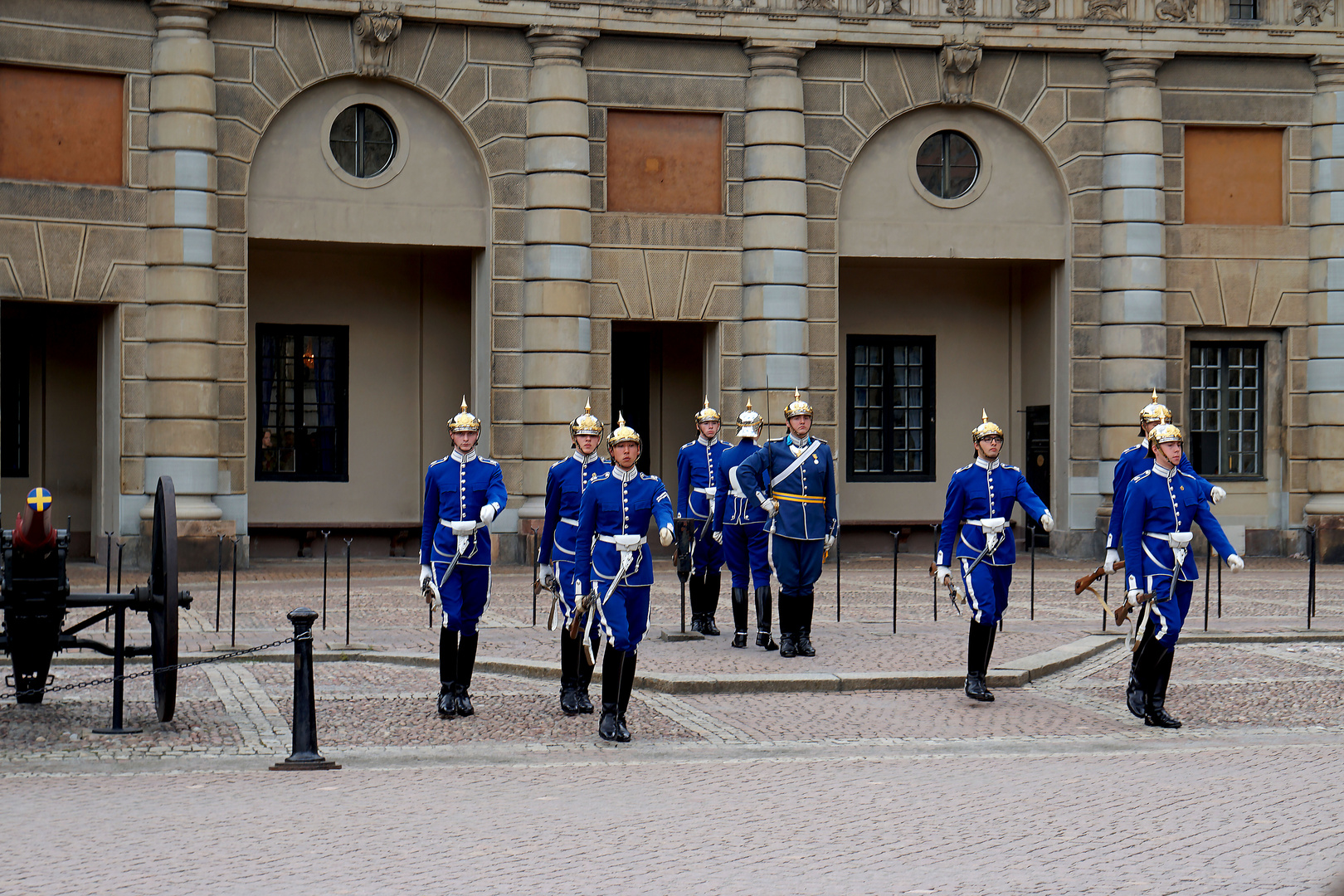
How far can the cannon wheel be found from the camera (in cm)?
934

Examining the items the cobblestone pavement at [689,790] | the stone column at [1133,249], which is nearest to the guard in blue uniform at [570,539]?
the cobblestone pavement at [689,790]

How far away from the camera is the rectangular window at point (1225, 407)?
23719 millimetres

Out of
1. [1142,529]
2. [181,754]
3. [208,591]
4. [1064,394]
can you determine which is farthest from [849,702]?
[1064,394]

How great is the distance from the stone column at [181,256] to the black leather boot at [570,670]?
1115cm

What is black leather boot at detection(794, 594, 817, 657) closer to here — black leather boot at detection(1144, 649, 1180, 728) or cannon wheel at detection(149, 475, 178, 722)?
black leather boot at detection(1144, 649, 1180, 728)

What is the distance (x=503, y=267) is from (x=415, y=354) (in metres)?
2.69

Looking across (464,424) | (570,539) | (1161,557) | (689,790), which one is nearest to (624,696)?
(689,790)

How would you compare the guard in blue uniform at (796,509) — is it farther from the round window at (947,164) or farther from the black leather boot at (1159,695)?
the round window at (947,164)

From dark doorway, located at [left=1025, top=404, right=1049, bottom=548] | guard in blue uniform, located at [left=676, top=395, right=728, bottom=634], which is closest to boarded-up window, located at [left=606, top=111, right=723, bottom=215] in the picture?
dark doorway, located at [left=1025, top=404, right=1049, bottom=548]

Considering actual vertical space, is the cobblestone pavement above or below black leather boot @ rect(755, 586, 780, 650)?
below

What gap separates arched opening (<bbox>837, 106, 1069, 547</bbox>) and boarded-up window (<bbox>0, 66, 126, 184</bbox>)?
32.8 ft

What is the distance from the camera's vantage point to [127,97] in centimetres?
2041

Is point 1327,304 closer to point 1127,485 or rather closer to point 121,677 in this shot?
point 1127,485

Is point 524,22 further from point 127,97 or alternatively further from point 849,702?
point 849,702
